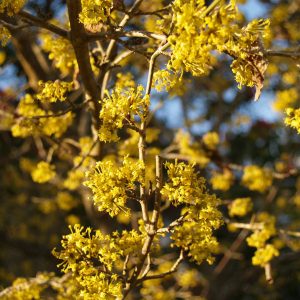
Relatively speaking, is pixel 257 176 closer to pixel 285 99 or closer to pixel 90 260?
pixel 285 99

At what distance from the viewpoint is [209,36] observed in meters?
1.50

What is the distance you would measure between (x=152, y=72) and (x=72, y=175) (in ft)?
6.32

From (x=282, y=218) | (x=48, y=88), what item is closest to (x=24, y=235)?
(x=282, y=218)

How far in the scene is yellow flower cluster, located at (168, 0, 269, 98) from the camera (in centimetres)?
148

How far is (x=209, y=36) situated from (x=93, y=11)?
1.80 ft

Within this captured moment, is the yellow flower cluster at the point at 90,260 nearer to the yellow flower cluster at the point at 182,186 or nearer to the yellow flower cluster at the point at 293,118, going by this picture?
the yellow flower cluster at the point at 182,186

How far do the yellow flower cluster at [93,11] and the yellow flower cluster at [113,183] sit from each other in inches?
21.8

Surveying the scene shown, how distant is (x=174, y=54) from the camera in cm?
158

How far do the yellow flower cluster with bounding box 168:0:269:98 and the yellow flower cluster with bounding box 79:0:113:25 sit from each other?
37cm

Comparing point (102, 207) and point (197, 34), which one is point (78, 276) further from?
point (197, 34)

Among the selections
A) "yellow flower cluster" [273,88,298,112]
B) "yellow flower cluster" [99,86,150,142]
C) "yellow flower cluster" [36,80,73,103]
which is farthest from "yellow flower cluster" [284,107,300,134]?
"yellow flower cluster" [273,88,298,112]

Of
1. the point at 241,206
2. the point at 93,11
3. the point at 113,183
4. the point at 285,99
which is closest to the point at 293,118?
the point at 113,183

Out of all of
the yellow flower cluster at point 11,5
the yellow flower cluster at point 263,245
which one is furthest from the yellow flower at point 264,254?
the yellow flower cluster at point 11,5

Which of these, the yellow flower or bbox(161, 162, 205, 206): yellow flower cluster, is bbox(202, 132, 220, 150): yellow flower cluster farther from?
bbox(161, 162, 205, 206): yellow flower cluster
